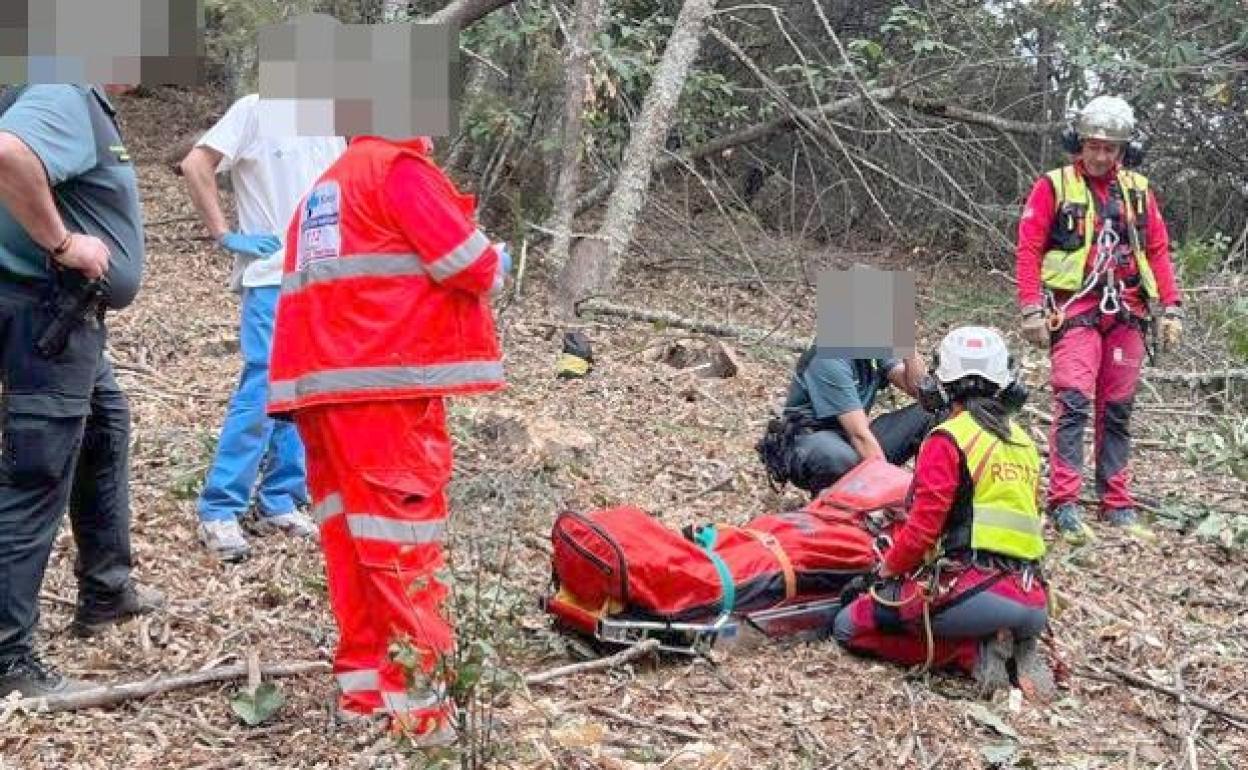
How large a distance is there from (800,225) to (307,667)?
933 centimetres

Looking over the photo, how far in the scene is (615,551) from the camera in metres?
4.01

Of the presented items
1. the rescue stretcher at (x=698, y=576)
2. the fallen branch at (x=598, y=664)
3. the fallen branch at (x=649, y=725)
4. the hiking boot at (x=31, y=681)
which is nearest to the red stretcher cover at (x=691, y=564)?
the rescue stretcher at (x=698, y=576)

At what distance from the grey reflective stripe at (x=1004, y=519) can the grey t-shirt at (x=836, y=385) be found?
4.67 ft

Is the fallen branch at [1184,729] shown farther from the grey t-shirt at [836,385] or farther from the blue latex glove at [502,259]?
the blue latex glove at [502,259]

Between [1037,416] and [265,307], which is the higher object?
[265,307]

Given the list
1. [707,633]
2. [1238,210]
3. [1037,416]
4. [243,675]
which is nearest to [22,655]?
[243,675]

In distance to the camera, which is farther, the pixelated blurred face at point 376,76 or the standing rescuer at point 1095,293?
the standing rescuer at point 1095,293

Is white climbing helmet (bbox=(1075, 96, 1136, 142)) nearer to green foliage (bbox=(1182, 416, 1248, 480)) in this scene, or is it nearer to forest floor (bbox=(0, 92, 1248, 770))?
forest floor (bbox=(0, 92, 1248, 770))

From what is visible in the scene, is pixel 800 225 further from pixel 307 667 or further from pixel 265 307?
pixel 307 667

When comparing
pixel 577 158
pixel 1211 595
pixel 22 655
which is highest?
pixel 577 158

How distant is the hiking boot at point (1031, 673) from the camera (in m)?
4.27

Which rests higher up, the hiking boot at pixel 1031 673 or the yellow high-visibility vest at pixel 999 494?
the yellow high-visibility vest at pixel 999 494

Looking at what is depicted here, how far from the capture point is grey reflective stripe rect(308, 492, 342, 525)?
128 inches

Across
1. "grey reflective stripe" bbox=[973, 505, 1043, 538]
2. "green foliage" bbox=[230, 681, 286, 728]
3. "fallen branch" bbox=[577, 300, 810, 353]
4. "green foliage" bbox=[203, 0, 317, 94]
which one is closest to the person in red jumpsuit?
"grey reflective stripe" bbox=[973, 505, 1043, 538]
